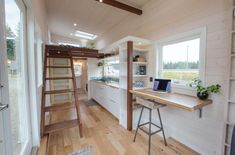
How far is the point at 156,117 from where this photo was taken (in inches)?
109

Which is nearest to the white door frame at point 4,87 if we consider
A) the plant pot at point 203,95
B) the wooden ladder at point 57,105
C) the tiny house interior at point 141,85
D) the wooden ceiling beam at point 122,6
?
the tiny house interior at point 141,85

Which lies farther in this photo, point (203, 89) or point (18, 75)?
point (203, 89)

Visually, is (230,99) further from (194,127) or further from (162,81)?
(162,81)

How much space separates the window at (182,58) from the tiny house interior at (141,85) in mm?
17

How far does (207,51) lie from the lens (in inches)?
72.6

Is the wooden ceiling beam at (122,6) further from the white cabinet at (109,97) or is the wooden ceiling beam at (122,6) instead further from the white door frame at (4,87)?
the white door frame at (4,87)

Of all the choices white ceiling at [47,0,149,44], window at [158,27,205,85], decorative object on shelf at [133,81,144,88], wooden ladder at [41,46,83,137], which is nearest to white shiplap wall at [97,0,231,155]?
window at [158,27,205,85]

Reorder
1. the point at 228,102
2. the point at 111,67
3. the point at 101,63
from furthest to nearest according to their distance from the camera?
1. the point at 101,63
2. the point at 111,67
3. the point at 228,102

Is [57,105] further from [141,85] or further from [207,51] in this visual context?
[207,51]

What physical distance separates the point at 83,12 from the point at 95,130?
3.27m

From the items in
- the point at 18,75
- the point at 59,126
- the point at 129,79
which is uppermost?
the point at 18,75

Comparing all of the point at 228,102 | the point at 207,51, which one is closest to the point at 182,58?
the point at 207,51

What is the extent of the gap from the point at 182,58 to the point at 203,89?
758 mm

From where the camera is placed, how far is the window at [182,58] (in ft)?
6.62
